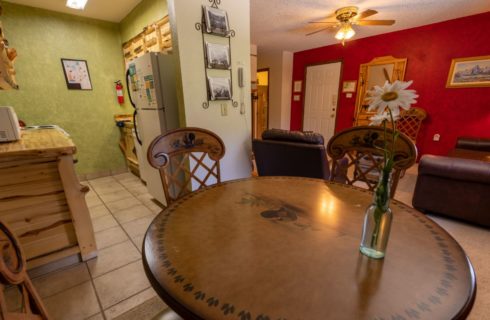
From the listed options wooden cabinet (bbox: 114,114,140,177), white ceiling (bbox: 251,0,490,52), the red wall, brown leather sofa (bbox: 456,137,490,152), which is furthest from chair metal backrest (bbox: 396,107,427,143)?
wooden cabinet (bbox: 114,114,140,177)

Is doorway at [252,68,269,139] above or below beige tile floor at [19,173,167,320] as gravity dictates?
above

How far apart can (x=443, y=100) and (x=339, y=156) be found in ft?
12.0

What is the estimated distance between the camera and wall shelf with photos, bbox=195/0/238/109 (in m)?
2.01

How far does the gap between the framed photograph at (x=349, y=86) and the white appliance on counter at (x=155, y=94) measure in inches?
157

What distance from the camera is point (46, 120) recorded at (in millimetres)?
3184

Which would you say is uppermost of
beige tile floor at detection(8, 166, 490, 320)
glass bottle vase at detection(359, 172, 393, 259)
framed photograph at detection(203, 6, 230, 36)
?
framed photograph at detection(203, 6, 230, 36)

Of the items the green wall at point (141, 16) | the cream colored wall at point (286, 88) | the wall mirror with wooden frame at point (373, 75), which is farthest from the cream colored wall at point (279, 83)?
the green wall at point (141, 16)

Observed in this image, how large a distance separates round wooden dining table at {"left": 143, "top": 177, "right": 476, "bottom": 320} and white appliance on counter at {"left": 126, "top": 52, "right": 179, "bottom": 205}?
61.8 inches

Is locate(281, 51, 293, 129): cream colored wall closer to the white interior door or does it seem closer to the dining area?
the white interior door

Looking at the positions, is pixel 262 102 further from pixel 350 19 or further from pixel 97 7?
pixel 97 7

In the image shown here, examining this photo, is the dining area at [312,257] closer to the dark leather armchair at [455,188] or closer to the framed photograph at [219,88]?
the framed photograph at [219,88]

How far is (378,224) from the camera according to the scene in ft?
2.07

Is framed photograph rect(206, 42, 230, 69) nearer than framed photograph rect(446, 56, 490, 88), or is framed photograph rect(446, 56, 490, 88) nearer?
framed photograph rect(206, 42, 230, 69)

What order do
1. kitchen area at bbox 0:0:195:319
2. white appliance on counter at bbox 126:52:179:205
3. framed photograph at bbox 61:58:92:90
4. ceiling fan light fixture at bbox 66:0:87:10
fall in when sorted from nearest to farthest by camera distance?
1. kitchen area at bbox 0:0:195:319
2. white appliance on counter at bbox 126:52:179:205
3. ceiling fan light fixture at bbox 66:0:87:10
4. framed photograph at bbox 61:58:92:90
